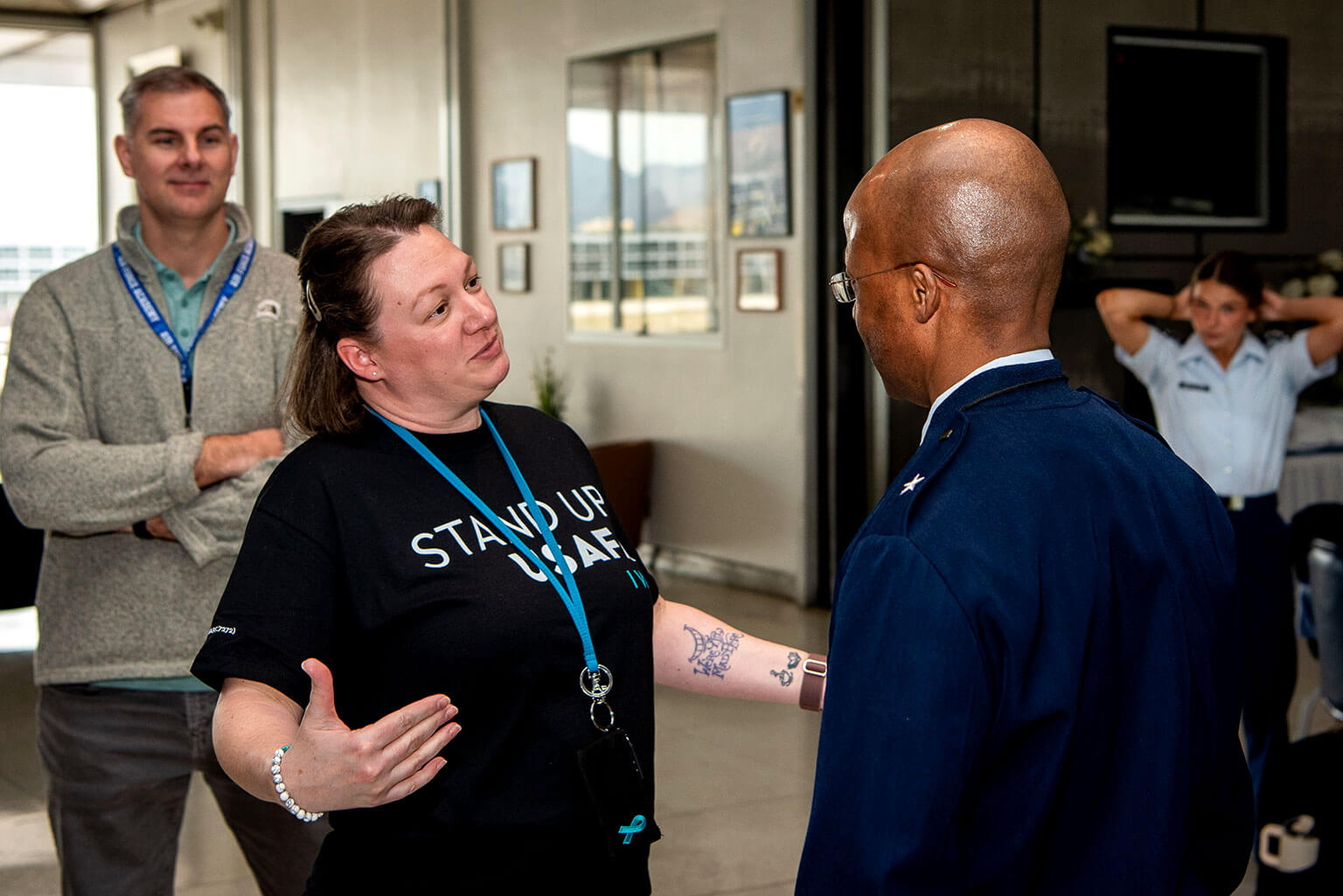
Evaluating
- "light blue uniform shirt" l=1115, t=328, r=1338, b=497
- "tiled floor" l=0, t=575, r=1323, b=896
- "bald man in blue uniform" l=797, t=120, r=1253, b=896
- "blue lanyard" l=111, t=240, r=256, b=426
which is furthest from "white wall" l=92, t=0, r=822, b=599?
"bald man in blue uniform" l=797, t=120, r=1253, b=896

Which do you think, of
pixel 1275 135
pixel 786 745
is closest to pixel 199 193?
pixel 786 745

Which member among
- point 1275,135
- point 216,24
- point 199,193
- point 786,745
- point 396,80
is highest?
point 216,24

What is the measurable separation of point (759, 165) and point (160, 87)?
4839 mm

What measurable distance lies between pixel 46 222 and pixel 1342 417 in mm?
12293

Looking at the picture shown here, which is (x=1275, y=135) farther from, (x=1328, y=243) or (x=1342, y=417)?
(x=1342, y=417)

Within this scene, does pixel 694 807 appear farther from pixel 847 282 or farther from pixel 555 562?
pixel 847 282

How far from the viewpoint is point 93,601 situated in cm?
209

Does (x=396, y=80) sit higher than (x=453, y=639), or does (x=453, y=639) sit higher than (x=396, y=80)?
(x=396, y=80)

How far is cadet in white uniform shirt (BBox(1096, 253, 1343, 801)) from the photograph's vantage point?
13.0ft

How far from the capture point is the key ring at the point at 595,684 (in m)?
1.56

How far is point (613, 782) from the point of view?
1544mm

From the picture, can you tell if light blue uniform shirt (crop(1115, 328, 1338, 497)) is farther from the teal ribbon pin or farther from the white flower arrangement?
the teal ribbon pin

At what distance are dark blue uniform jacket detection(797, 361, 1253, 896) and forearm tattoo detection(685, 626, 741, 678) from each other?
25.2 inches

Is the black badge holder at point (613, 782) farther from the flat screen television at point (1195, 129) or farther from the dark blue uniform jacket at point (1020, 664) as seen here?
the flat screen television at point (1195, 129)
